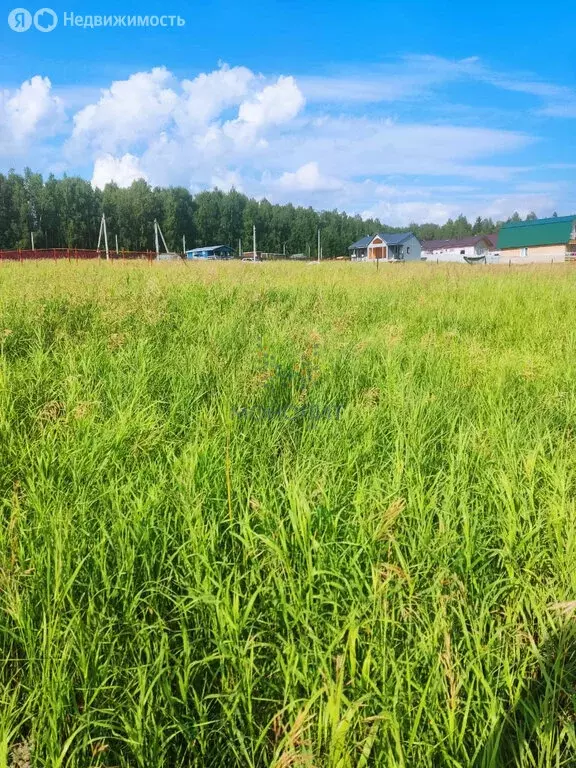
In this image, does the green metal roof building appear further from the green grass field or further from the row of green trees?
the green grass field

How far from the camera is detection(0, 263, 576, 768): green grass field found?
4.39 feet

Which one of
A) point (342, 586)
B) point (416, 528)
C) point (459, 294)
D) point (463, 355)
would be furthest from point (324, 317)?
point (342, 586)

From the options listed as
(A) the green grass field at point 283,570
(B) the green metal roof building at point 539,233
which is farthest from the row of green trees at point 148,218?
(A) the green grass field at point 283,570

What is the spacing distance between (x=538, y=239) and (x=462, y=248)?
25.7m

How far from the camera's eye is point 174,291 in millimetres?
6910

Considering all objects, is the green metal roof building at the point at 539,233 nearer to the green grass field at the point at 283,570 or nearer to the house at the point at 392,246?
the house at the point at 392,246

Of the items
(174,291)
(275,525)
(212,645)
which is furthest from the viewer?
(174,291)

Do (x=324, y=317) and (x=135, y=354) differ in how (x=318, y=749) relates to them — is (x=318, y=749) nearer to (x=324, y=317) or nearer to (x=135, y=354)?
(x=135, y=354)

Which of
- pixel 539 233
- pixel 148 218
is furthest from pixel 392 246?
pixel 148 218

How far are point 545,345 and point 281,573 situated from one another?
4778 millimetres

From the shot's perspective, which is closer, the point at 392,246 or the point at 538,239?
the point at 538,239

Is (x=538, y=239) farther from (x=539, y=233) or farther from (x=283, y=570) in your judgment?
(x=283, y=570)

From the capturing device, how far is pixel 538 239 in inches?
2334

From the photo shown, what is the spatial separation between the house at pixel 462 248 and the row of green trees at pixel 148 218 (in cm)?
1864
